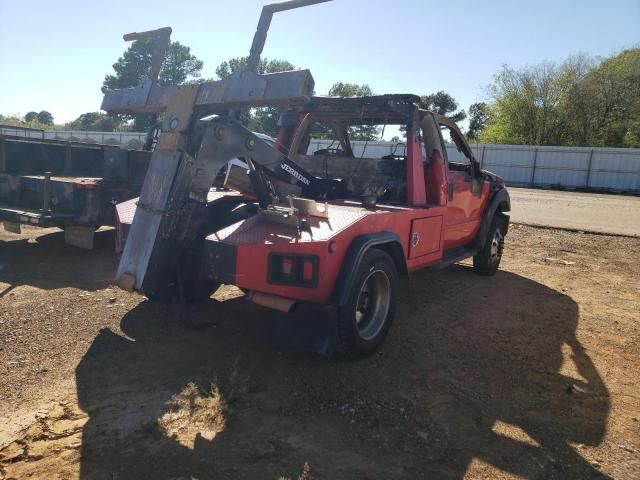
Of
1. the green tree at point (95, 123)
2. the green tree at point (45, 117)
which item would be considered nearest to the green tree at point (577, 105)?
the green tree at point (95, 123)

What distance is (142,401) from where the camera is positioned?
3.22 meters

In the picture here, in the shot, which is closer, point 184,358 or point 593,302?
point 184,358

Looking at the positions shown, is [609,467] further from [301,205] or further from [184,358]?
[184,358]

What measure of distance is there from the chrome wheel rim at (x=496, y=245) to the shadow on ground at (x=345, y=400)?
1982mm

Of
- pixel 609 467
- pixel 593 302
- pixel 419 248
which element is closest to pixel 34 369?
pixel 419 248

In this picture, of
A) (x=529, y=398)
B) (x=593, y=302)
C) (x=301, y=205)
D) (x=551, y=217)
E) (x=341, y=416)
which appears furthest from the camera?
(x=551, y=217)

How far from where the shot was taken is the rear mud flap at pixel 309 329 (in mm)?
3531

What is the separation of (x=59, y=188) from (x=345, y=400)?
537 centimetres

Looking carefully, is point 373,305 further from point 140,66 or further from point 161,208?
point 140,66

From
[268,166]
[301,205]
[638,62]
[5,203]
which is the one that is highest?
[638,62]

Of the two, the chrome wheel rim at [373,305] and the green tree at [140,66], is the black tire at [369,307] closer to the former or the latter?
the chrome wheel rim at [373,305]

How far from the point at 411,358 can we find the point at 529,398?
0.92 m

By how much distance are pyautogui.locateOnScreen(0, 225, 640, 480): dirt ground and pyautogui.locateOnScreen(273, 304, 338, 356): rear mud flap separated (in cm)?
26

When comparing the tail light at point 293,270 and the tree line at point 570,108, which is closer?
the tail light at point 293,270
